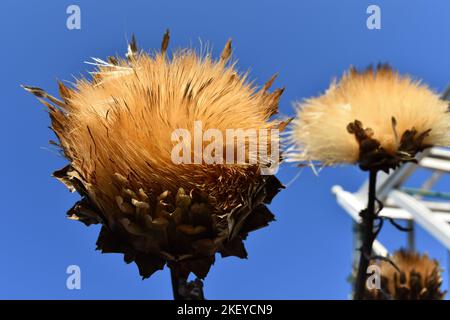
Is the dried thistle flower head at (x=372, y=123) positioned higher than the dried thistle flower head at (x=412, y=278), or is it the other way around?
the dried thistle flower head at (x=372, y=123)

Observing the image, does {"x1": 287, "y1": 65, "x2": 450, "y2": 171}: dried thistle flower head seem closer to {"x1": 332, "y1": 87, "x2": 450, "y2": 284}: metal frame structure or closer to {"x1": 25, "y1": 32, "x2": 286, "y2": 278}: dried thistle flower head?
{"x1": 25, "y1": 32, "x2": 286, "y2": 278}: dried thistle flower head

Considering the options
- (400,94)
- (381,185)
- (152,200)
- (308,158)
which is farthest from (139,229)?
(381,185)

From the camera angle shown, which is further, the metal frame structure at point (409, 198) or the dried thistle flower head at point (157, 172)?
the metal frame structure at point (409, 198)

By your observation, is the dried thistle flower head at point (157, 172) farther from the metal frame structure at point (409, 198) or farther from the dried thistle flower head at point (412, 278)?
the metal frame structure at point (409, 198)

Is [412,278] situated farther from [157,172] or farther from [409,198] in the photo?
[409,198]

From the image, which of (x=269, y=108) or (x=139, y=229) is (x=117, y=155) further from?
(x=269, y=108)

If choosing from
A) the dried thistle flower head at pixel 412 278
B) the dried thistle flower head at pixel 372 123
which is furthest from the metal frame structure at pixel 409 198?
the dried thistle flower head at pixel 372 123
